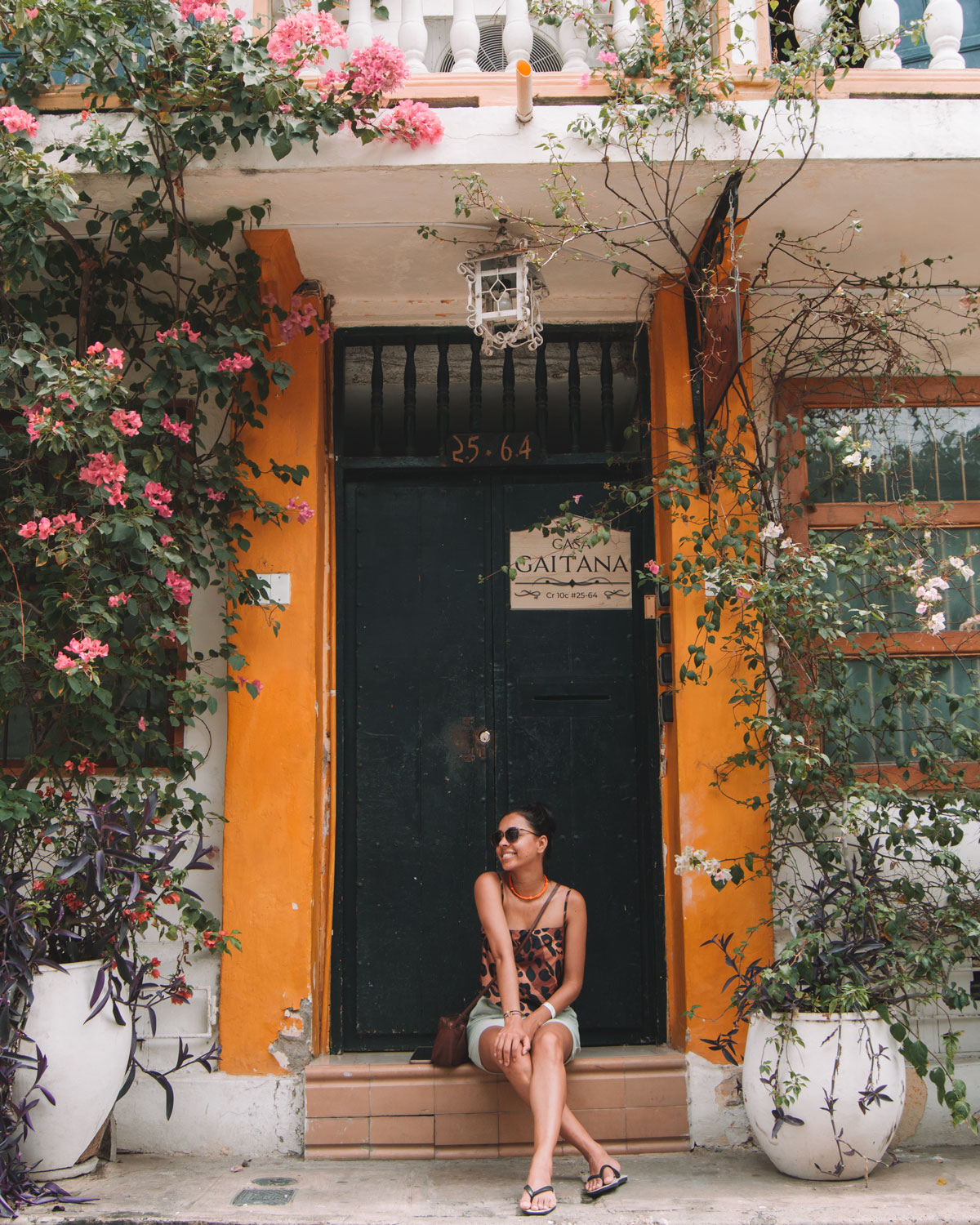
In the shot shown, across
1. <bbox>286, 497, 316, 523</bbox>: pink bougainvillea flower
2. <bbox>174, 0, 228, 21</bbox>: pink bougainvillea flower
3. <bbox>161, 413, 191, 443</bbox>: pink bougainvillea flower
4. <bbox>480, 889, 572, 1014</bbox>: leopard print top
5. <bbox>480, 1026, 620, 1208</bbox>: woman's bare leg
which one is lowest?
<bbox>480, 1026, 620, 1208</bbox>: woman's bare leg

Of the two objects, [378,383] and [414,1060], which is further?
[378,383]

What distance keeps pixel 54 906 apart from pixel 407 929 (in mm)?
1422

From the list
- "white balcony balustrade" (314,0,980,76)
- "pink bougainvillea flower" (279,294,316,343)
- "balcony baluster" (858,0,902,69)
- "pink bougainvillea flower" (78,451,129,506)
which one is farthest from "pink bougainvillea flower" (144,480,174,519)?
"balcony baluster" (858,0,902,69)

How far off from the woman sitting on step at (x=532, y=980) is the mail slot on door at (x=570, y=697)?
2.16 ft

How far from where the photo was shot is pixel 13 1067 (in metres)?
3.30

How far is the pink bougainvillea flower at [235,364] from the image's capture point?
3857 millimetres

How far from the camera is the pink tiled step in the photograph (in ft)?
12.9

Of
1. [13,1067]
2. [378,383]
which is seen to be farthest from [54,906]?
[378,383]

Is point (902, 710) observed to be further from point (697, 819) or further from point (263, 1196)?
point (263, 1196)

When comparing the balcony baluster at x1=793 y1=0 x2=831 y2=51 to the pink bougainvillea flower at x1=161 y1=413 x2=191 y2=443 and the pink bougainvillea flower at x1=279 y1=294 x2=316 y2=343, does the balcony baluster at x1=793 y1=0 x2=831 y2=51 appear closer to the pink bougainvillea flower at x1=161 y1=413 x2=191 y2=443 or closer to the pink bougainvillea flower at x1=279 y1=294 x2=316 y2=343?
the pink bougainvillea flower at x1=279 y1=294 x2=316 y2=343

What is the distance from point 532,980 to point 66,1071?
1576 mm

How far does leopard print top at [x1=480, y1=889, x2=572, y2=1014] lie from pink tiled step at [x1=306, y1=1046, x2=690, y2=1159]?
323mm

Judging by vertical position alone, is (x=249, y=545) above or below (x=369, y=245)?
below

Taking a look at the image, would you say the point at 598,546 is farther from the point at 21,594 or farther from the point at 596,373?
the point at 21,594
